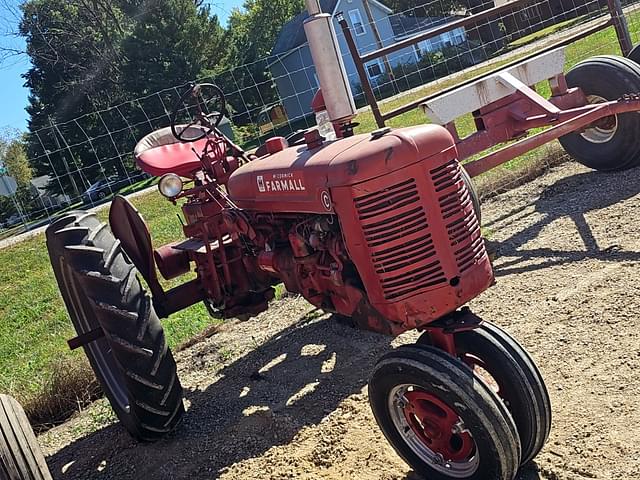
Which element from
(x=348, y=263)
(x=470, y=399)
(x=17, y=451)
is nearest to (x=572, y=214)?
(x=348, y=263)

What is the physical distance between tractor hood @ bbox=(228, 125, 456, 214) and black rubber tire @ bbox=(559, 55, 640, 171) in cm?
368

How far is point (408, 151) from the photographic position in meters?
2.80

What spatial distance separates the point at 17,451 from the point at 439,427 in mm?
1879

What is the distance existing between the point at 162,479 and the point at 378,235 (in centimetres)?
184

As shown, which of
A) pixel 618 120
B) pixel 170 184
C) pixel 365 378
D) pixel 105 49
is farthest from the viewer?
pixel 105 49

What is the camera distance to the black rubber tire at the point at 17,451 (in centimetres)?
307

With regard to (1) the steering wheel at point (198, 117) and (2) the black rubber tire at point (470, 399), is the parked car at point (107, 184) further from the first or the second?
(2) the black rubber tire at point (470, 399)

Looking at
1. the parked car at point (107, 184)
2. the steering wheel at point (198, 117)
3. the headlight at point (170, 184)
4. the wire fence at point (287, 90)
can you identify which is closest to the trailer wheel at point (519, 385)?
the headlight at point (170, 184)

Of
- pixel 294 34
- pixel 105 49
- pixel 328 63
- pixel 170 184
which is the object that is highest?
pixel 105 49

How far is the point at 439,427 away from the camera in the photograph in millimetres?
2857

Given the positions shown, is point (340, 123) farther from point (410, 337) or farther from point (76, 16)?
point (76, 16)

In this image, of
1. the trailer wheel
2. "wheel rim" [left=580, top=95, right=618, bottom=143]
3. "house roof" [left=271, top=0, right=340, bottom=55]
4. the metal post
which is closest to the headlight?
the trailer wheel

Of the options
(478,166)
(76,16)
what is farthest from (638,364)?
(76,16)

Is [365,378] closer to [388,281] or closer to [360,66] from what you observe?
[388,281]
